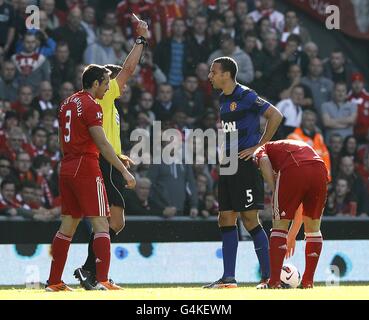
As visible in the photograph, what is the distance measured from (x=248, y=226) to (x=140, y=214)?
4.09m

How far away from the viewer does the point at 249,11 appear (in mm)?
18531

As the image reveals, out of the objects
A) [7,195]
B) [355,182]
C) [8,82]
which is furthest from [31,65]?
[355,182]


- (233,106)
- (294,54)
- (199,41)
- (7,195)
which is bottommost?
(7,195)

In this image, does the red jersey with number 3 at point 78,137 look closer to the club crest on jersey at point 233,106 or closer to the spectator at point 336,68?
the club crest on jersey at point 233,106

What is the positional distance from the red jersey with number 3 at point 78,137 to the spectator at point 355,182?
717 cm

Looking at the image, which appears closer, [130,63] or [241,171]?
[130,63]

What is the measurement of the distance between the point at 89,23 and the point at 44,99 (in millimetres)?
1739

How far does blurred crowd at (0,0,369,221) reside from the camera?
15539mm

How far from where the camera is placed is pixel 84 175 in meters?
10.3

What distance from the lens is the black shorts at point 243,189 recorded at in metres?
11.4

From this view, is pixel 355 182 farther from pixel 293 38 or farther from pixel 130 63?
pixel 130 63

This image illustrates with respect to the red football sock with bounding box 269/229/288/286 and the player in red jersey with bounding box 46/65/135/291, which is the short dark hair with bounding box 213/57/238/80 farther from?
the red football sock with bounding box 269/229/288/286

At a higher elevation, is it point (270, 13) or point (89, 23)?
point (270, 13)
